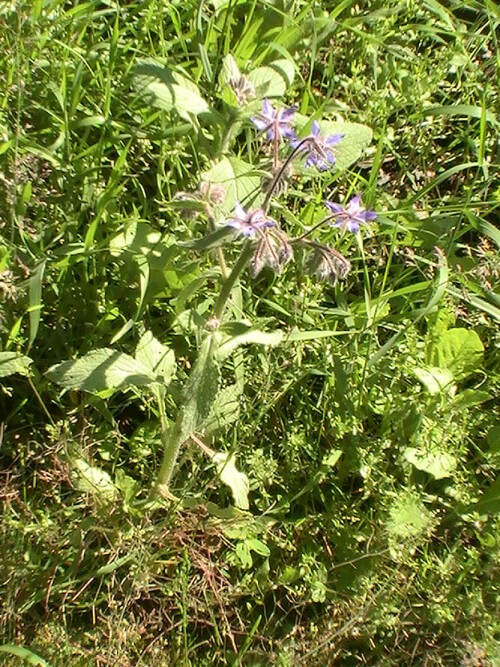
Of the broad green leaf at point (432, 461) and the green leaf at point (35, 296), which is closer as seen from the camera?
the green leaf at point (35, 296)

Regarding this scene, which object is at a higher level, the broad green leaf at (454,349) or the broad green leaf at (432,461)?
the broad green leaf at (454,349)

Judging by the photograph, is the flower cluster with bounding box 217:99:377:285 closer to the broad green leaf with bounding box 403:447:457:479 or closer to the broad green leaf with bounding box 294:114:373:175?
the broad green leaf with bounding box 294:114:373:175

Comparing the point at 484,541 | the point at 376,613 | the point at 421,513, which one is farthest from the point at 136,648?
the point at 484,541

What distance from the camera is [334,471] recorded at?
8.34 feet

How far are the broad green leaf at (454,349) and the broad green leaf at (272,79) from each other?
3.08 feet

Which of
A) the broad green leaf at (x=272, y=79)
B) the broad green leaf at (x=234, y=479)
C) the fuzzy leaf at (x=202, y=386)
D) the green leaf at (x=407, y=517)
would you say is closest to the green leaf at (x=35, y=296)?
the fuzzy leaf at (x=202, y=386)

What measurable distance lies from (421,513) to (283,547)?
1.38 feet

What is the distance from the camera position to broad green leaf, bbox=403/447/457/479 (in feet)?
7.96

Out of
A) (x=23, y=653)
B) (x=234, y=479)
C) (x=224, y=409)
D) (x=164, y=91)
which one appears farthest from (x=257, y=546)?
(x=164, y=91)

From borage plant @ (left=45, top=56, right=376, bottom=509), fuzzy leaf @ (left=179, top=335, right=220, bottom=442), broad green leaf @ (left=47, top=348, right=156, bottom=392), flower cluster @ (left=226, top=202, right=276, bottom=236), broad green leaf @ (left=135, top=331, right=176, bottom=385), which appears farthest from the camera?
broad green leaf @ (left=135, top=331, right=176, bottom=385)

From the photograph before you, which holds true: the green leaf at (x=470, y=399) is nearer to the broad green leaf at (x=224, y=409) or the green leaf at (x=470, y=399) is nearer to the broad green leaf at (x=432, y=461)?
the broad green leaf at (x=432, y=461)

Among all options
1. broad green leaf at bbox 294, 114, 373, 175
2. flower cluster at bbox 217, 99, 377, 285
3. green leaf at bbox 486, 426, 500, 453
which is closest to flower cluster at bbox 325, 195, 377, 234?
flower cluster at bbox 217, 99, 377, 285

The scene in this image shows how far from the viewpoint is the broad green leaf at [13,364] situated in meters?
2.21

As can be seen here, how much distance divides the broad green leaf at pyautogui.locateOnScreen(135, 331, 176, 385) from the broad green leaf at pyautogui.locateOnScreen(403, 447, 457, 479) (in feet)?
2.52
